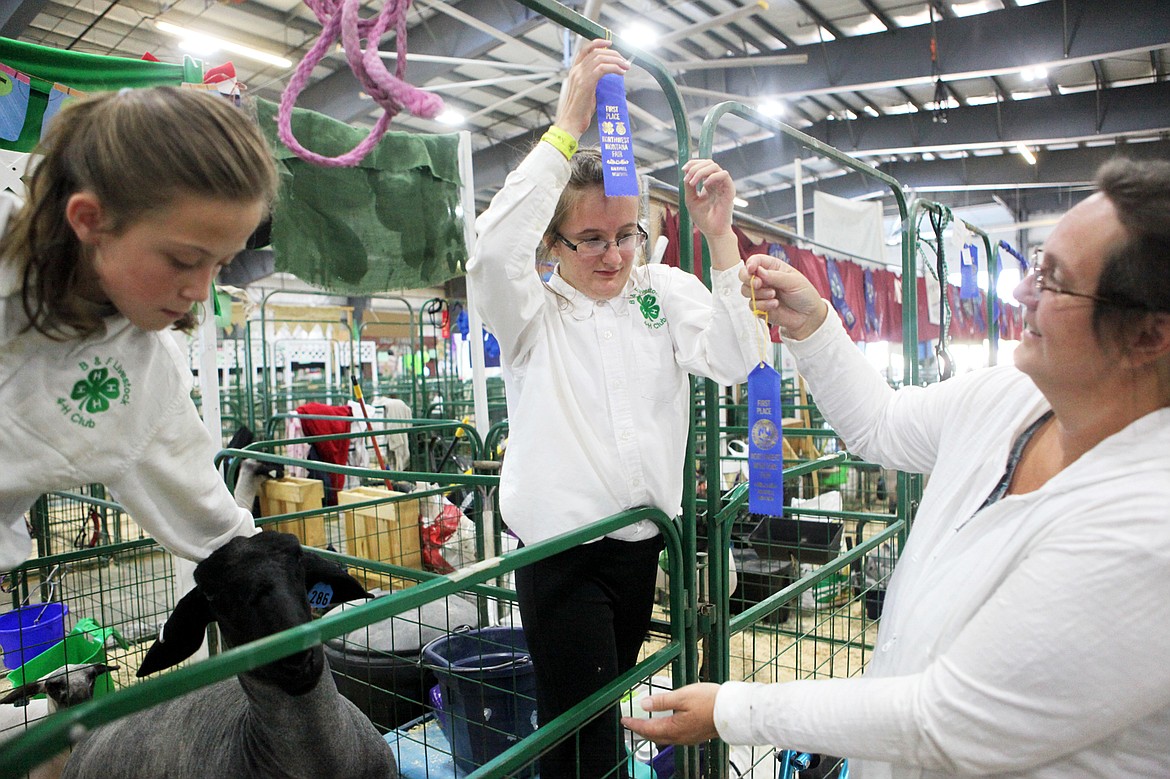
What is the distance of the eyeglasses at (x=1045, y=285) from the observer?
2.78 ft

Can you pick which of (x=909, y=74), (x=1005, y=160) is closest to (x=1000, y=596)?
(x=909, y=74)

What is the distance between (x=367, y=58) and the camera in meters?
0.89

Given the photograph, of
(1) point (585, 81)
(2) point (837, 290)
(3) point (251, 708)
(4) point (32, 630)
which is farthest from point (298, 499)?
(2) point (837, 290)

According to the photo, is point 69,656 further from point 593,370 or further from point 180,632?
point 593,370

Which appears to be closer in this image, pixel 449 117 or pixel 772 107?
pixel 449 117

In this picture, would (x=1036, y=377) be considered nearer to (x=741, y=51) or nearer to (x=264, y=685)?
(x=264, y=685)

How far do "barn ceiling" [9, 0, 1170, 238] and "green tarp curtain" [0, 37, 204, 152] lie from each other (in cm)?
255

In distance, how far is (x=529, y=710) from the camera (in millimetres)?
1864

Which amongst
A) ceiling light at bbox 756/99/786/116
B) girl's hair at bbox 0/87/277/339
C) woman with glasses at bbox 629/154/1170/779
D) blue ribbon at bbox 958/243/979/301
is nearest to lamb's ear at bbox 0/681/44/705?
girl's hair at bbox 0/87/277/339

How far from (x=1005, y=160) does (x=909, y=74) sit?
212 inches

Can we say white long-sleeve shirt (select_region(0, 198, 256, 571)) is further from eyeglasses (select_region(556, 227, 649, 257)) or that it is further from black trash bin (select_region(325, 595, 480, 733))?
black trash bin (select_region(325, 595, 480, 733))

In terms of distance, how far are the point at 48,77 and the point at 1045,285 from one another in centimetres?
271

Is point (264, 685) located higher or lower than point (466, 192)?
lower

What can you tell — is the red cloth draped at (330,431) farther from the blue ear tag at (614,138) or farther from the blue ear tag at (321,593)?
the blue ear tag at (614,138)
